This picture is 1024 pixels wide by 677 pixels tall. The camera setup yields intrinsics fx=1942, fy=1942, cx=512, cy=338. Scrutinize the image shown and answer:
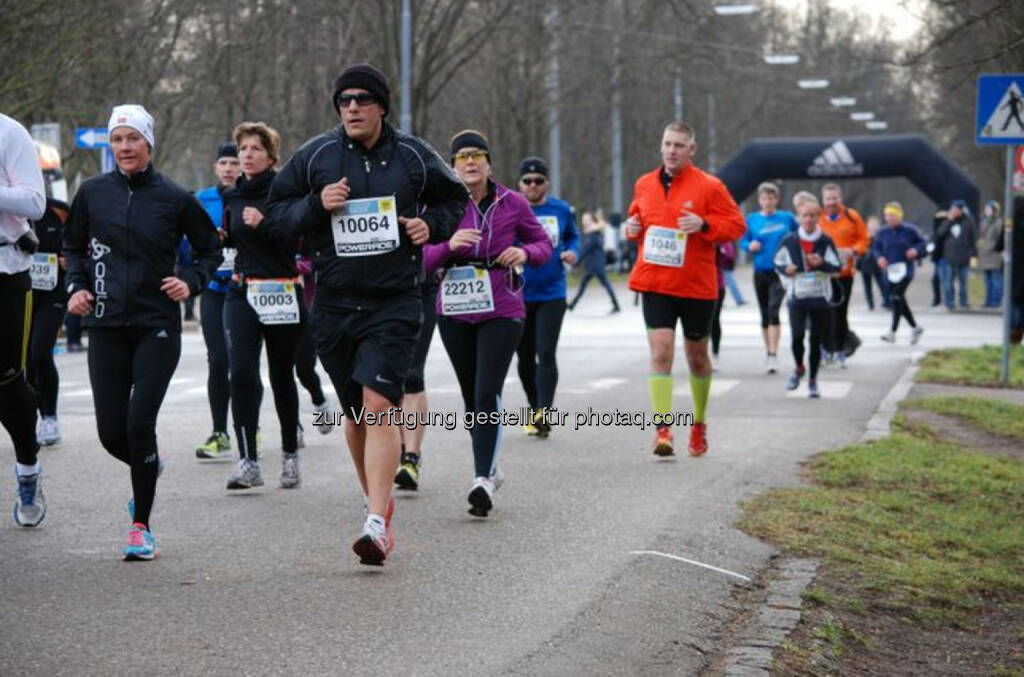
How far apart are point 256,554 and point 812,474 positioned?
4.30 meters

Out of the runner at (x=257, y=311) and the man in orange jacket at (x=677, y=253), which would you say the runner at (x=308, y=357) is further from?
the man in orange jacket at (x=677, y=253)

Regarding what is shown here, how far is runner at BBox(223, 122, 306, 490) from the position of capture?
10.0 m

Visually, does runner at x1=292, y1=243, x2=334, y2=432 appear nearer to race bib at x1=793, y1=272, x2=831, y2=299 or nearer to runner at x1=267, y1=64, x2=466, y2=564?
runner at x1=267, y1=64, x2=466, y2=564

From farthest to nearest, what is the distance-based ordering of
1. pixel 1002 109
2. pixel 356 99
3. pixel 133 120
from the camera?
pixel 1002 109 → pixel 133 120 → pixel 356 99

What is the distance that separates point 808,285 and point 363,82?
9736mm

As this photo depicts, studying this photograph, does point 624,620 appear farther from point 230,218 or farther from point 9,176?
point 230,218

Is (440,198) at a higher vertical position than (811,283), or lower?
higher

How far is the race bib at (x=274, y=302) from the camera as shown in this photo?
10.0m

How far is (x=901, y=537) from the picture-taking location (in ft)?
29.7

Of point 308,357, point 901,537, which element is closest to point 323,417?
point 308,357

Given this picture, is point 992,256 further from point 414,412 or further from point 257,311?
point 257,311

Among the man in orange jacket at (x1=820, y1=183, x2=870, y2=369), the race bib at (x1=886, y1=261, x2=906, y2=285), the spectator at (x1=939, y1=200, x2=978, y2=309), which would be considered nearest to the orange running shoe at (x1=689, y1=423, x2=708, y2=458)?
the man in orange jacket at (x1=820, y1=183, x2=870, y2=369)

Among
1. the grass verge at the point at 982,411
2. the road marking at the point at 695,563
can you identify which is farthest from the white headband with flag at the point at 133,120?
the grass verge at the point at 982,411

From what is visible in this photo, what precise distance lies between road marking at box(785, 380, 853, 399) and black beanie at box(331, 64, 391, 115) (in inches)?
389
